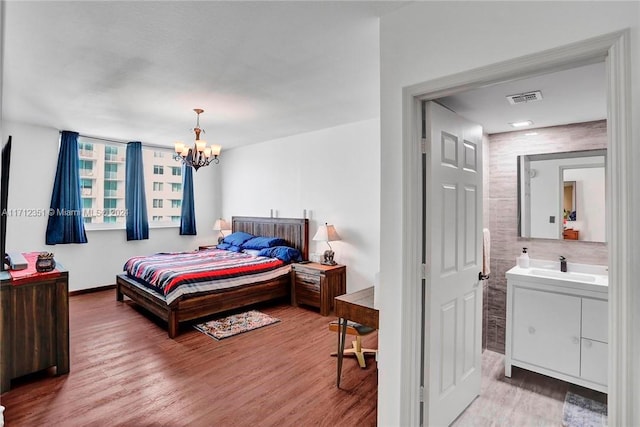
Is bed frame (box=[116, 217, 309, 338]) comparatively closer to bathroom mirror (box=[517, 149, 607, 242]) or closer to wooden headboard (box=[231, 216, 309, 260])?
wooden headboard (box=[231, 216, 309, 260])

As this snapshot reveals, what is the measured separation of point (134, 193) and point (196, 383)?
413 cm

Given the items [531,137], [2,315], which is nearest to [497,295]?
[531,137]

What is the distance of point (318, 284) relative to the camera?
4.51 m

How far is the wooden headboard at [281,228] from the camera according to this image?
5223 millimetres

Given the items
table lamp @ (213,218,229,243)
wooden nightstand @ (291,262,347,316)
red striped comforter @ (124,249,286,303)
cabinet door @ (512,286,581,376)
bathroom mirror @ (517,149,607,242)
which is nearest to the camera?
cabinet door @ (512,286,581,376)

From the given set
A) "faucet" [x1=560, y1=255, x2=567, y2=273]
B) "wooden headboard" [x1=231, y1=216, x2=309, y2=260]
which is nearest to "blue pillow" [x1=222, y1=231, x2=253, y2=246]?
"wooden headboard" [x1=231, y1=216, x2=309, y2=260]

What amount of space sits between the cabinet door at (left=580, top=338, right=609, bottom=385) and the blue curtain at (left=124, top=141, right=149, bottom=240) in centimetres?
613

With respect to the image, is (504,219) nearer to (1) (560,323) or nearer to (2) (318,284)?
(1) (560,323)

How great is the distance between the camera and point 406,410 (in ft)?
6.13

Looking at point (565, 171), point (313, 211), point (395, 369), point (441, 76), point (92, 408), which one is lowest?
point (92, 408)

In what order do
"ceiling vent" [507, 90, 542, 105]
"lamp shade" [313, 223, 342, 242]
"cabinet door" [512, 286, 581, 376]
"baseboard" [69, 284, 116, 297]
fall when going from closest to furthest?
"ceiling vent" [507, 90, 542, 105] < "cabinet door" [512, 286, 581, 376] < "lamp shade" [313, 223, 342, 242] < "baseboard" [69, 284, 116, 297]

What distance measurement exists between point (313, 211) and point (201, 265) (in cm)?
179

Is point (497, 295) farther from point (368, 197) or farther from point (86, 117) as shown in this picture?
point (86, 117)

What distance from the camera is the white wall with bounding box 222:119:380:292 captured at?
4453mm
